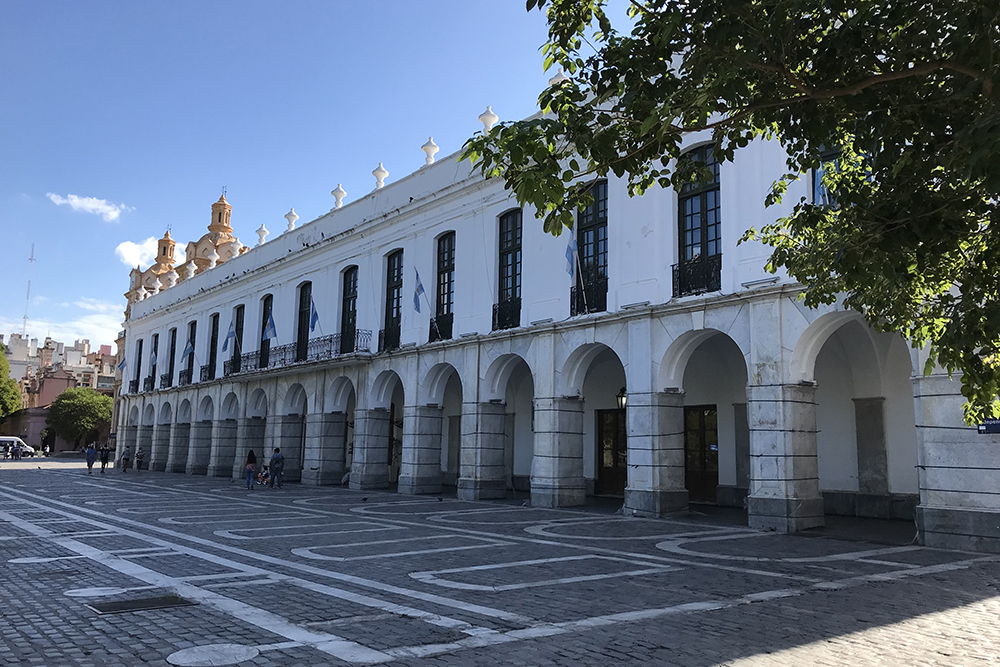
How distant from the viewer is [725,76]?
4.68 m

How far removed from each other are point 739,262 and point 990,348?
10.3 metres

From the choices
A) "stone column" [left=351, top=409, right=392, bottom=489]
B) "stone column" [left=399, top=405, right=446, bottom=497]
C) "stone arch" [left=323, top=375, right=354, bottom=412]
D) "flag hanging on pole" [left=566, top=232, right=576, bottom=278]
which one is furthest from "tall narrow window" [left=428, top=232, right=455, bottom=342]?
"flag hanging on pole" [left=566, top=232, right=576, bottom=278]

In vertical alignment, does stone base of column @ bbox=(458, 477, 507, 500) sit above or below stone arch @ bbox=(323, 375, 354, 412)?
below

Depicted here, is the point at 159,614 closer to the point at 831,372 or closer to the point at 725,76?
the point at 725,76

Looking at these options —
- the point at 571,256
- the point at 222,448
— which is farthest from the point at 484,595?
the point at 222,448

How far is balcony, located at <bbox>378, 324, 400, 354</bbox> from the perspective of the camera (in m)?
27.0

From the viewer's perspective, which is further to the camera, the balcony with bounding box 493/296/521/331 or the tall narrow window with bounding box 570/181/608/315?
the balcony with bounding box 493/296/521/331

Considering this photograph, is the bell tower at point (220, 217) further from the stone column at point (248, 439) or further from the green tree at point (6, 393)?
the stone column at point (248, 439)

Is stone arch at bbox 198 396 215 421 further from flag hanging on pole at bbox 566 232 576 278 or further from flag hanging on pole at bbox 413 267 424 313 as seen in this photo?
flag hanging on pole at bbox 566 232 576 278

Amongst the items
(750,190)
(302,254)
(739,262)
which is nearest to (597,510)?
(739,262)

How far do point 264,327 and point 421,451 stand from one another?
592 inches

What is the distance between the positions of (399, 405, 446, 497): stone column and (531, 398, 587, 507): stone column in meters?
5.63

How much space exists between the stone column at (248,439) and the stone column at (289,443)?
10.3 ft

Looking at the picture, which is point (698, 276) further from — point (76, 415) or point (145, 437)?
point (76, 415)
